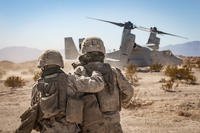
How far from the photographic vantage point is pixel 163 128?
33.1 feet

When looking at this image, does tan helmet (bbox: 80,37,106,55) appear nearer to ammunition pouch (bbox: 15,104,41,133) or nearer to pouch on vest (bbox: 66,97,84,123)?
pouch on vest (bbox: 66,97,84,123)

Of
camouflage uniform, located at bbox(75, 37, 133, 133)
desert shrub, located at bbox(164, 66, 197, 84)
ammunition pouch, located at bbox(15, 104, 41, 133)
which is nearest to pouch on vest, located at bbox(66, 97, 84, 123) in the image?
camouflage uniform, located at bbox(75, 37, 133, 133)

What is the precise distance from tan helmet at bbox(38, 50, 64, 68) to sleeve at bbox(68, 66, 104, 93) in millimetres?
232

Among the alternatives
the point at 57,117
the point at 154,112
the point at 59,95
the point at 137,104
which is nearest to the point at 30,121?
the point at 57,117

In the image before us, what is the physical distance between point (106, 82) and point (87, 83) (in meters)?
0.41

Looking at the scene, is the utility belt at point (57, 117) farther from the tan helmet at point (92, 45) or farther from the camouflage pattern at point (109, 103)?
the tan helmet at point (92, 45)

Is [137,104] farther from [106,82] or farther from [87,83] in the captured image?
[87,83]

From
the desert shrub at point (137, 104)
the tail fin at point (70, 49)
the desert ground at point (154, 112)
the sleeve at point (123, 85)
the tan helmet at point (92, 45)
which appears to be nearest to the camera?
the tan helmet at point (92, 45)

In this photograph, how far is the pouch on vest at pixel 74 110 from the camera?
469 centimetres

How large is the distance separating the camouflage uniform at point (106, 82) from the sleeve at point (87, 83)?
0.60ft

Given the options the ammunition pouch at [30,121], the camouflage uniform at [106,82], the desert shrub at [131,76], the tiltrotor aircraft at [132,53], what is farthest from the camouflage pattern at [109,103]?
the tiltrotor aircraft at [132,53]

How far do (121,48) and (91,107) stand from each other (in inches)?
1034

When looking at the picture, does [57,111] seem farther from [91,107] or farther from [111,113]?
[111,113]

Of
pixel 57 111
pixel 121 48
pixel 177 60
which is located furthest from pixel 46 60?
pixel 177 60
